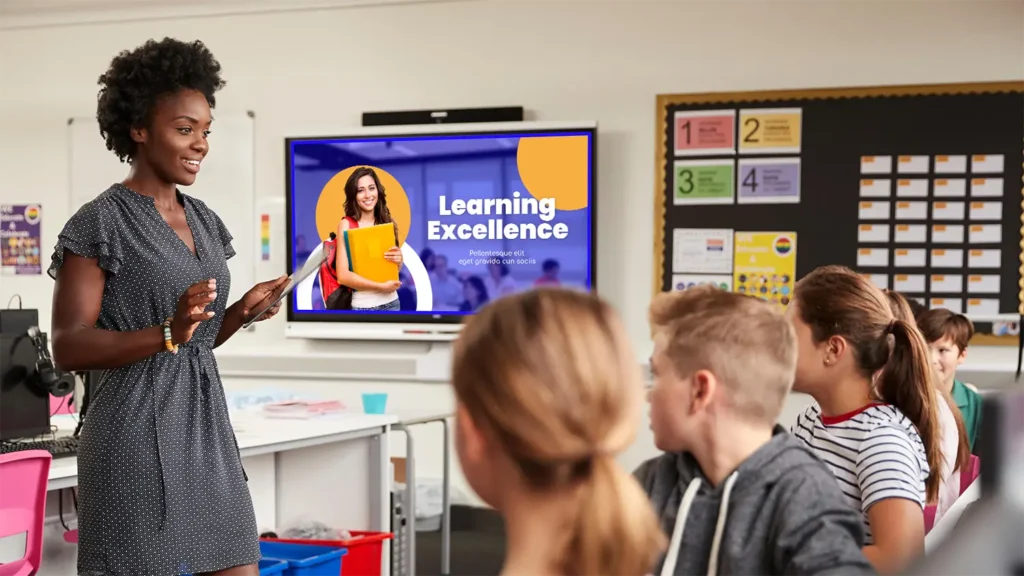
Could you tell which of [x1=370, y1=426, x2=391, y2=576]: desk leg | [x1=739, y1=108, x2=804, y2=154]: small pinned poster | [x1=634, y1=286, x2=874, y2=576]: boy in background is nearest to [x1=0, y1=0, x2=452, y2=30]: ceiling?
[x1=739, y1=108, x2=804, y2=154]: small pinned poster

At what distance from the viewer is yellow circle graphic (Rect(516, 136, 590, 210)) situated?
507 centimetres

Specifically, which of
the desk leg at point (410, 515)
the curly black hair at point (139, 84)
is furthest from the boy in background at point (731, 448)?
the desk leg at point (410, 515)

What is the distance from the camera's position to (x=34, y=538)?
2303 millimetres

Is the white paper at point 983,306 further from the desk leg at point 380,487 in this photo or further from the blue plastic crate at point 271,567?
the blue plastic crate at point 271,567

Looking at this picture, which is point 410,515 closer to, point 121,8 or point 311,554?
point 311,554

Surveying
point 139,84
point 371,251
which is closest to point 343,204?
point 371,251

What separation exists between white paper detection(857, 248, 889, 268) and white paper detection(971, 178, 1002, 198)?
1.45ft

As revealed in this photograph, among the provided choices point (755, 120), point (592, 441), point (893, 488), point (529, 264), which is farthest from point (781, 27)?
point (592, 441)

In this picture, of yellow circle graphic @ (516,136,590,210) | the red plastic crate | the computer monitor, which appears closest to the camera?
the computer monitor

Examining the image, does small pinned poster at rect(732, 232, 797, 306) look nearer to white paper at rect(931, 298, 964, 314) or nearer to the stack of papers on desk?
white paper at rect(931, 298, 964, 314)

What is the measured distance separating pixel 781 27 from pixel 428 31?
1.72m

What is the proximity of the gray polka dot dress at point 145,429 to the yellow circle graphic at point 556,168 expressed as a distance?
133 inches

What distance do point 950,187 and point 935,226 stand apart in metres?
0.18

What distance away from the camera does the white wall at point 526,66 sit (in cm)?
488
